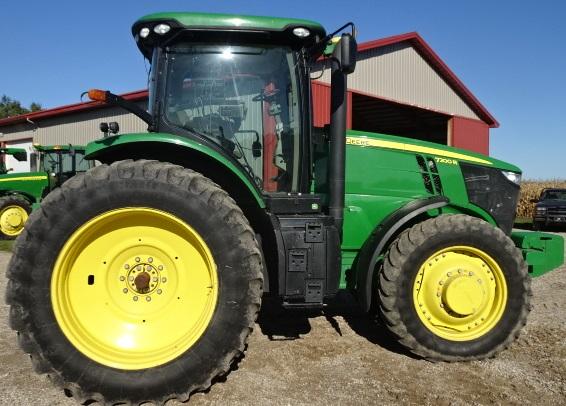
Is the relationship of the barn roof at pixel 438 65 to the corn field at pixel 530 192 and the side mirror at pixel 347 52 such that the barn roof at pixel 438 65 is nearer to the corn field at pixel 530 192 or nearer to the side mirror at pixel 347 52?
the corn field at pixel 530 192

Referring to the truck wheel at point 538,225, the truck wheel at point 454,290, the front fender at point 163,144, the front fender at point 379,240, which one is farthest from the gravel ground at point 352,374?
the truck wheel at point 538,225

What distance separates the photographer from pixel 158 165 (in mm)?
2936

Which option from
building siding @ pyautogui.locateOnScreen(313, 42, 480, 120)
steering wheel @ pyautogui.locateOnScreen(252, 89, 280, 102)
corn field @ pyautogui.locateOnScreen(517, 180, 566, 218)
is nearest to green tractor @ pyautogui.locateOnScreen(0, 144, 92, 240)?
building siding @ pyautogui.locateOnScreen(313, 42, 480, 120)

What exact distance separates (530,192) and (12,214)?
71.4ft

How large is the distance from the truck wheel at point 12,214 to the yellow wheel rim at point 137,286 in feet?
31.1

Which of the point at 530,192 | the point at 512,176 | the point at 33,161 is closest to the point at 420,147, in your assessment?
the point at 512,176

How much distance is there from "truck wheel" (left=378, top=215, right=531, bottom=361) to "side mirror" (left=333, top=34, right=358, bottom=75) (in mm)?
1284

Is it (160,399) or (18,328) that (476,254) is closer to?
(160,399)

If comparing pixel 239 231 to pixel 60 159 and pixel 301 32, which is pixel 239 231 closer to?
pixel 301 32

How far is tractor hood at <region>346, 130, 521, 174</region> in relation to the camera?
3.90m

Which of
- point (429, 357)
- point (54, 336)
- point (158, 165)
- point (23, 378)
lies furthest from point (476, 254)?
point (23, 378)

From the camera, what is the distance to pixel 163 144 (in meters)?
3.17

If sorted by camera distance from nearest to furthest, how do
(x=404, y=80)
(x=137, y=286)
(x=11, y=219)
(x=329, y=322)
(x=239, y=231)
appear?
(x=239, y=231) → (x=137, y=286) → (x=329, y=322) → (x=11, y=219) → (x=404, y=80)

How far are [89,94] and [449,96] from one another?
56.1ft
